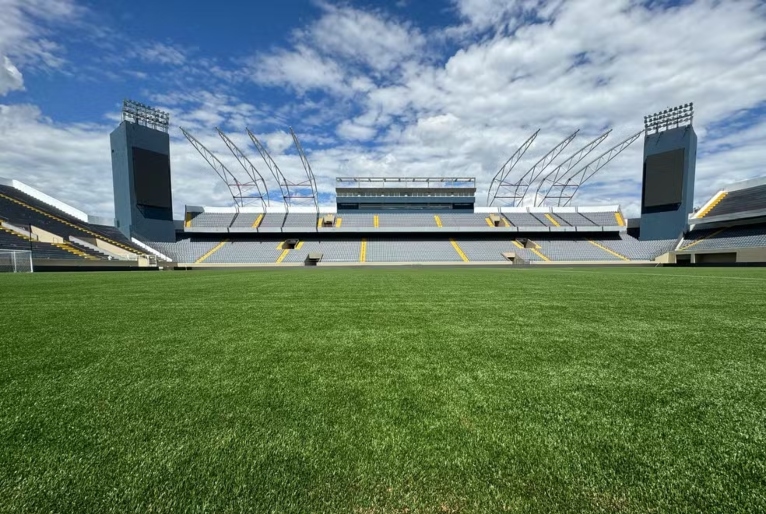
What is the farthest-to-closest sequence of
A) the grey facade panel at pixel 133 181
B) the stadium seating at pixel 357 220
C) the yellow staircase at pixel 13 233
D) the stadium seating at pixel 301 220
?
the stadium seating at pixel 357 220 < the stadium seating at pixel 301 220 < the grey facade panel at pixel 133 181 < the yellow staircase at pixel 13 233

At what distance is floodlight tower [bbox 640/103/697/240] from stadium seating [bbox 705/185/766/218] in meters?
2.13

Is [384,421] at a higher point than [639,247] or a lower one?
higher

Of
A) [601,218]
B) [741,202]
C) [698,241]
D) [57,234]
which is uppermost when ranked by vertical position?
[741,202]

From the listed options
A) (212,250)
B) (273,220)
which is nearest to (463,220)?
(273,220)

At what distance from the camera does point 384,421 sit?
166cm

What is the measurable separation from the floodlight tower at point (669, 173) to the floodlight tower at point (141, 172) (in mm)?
50488

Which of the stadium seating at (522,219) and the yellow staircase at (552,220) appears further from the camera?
the stadium seating at (522,219)

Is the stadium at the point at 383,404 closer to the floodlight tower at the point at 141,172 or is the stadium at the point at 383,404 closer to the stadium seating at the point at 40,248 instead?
the stadium seating at the point at 40,248

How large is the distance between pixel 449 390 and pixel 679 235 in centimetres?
4298

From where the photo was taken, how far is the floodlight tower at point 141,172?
31781 mm

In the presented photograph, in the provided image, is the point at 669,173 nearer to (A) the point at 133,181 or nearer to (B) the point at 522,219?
(B) the point at 522,219

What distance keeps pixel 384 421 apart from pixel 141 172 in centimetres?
3987

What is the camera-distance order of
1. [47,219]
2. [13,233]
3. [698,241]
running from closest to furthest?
[13,233] → [47,219] → [698,241]

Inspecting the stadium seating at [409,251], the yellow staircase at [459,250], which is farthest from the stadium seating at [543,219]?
the stadium seating at [409,251]
